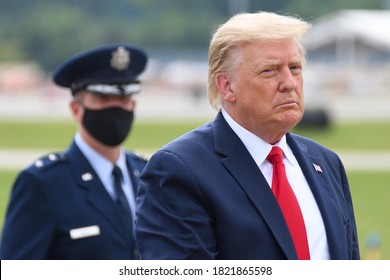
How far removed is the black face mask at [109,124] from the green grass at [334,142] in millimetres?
5672

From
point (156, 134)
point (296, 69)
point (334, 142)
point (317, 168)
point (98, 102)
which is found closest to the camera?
point (296, 69)

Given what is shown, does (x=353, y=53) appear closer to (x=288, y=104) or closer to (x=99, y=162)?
(x=99, y=162)

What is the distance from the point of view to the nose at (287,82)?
3.21 meters

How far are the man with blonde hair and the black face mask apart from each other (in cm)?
186

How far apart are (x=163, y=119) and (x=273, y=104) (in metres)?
35.6

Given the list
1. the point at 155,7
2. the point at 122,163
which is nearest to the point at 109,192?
the point at 122,163

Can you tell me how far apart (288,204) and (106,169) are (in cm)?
198

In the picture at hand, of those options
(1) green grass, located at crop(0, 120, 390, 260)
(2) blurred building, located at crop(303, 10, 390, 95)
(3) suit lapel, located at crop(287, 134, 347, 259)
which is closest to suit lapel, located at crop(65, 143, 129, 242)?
Answer: (3) suit lapel, located at crop(287, 134, 347, 259)

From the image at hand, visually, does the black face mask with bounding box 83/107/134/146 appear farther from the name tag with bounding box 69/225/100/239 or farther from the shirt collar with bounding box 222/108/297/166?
the shirt collar with bounding box 222/108/297/166

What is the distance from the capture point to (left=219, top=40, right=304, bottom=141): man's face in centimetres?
322

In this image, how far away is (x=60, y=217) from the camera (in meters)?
4.76

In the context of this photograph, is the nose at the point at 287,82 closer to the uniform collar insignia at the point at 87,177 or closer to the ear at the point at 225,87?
the ear at the point at 225,87

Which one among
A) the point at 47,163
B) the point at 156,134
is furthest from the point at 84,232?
the point at 156,134
